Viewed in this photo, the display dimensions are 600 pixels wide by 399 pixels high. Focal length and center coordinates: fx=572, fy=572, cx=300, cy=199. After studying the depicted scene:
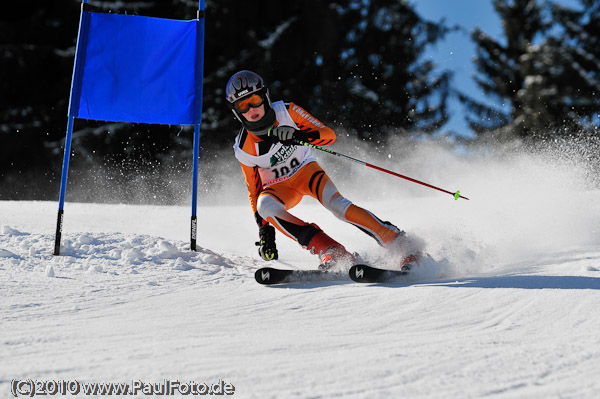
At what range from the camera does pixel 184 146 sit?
1401cm

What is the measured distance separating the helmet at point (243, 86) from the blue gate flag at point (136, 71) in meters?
0.50

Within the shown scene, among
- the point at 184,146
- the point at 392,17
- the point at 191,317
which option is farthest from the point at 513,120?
the point at 191,317

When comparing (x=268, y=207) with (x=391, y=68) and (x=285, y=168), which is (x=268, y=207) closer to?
(x=285, y=168)

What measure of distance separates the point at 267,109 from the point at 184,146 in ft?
35.4

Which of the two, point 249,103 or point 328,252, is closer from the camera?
point 328,252

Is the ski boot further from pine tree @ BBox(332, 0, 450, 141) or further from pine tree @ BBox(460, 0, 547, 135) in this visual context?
pine tree @ BBox(460, 0, 547, 135)

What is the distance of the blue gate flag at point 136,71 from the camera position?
3715 mm

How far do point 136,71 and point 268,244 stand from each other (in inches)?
57.3

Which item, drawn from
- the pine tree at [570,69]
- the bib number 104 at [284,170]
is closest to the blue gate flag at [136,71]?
the bib number 104 at [284,170]

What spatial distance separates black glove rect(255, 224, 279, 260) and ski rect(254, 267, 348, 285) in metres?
0.60

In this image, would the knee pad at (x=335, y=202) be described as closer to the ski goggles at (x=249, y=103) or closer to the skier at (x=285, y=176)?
the skier at (x=285, y=176)

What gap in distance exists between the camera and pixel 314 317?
7.30 ft

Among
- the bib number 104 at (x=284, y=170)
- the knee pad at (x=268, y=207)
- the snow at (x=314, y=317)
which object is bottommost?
the snow at (x=314, y=317)

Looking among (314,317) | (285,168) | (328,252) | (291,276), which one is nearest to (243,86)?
(285,168)
